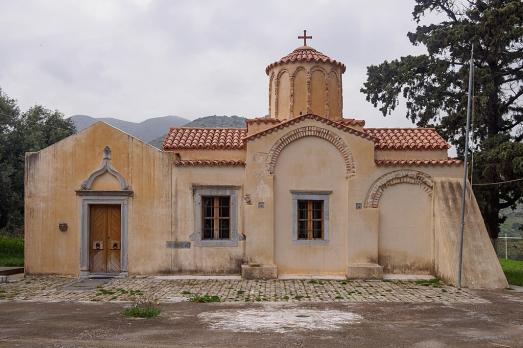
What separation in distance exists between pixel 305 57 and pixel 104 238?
28.0 feet

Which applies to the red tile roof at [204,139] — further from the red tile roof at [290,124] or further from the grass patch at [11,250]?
the grass patch at [11,250]

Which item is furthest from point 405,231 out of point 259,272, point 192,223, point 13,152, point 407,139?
point 13,152

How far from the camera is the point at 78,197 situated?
15375 millimetres

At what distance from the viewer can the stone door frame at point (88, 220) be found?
15188 mm

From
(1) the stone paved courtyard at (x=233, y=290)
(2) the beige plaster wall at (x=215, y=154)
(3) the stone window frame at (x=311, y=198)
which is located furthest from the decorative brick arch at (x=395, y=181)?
(2) the beige plaster wall at (x=215, y=154)

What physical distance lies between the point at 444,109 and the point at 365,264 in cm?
1233

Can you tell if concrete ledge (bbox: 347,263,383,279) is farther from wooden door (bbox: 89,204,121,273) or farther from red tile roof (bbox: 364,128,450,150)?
wooden door (bbox: 89,204,121,273)

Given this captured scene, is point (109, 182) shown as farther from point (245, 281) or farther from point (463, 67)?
point (463, 67)

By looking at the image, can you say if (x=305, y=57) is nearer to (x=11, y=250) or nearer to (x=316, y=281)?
(x=316, y=281)

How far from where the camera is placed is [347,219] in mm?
15398

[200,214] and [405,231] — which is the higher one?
[200,214]

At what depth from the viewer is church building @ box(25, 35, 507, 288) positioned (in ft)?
50.1

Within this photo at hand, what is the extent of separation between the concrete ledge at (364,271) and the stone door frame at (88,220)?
21.2 feet

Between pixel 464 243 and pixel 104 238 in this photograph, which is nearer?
pixel 464 243
